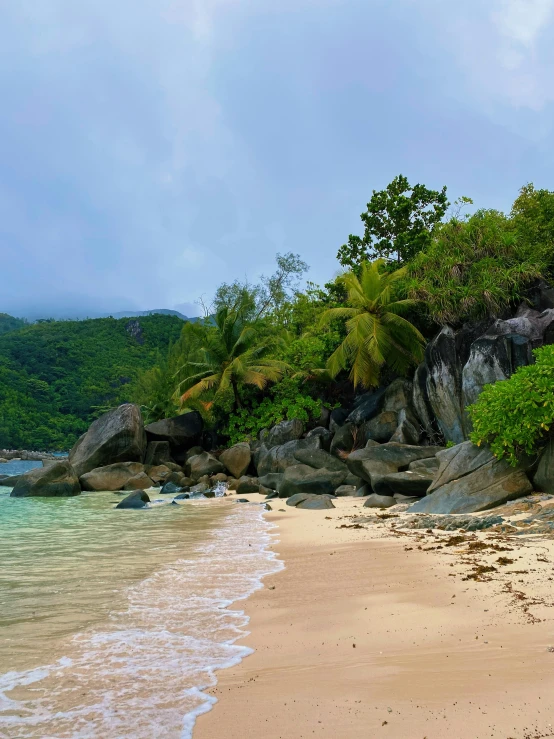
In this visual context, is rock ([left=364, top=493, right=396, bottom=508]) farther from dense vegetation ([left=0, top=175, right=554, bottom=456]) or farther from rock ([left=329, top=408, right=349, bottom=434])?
rock ([left=329, top=408, right=349, bottom=434])

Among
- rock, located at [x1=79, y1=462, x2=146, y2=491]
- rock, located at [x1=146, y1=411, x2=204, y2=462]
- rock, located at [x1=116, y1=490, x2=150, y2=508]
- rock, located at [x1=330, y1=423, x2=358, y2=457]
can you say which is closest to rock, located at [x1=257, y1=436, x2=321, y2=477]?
rock, located at [x1=330, y1=423, x2=358, y2=457]

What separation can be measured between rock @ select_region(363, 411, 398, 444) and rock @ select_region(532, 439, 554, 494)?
30.4ft

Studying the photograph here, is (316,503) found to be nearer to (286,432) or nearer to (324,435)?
(324,435)

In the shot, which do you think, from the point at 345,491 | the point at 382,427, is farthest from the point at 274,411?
the point at 345,491

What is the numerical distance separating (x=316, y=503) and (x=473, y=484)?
13.1 feet

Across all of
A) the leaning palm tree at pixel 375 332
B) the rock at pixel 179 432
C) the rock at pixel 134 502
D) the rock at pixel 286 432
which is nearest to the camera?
the rock at pixel 134 502

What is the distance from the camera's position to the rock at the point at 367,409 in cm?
1934

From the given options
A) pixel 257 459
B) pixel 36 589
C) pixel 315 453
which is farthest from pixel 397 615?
pixel 257 459

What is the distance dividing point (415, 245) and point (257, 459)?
37.4ft

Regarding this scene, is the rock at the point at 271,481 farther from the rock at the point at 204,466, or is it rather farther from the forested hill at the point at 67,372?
the forested hill at the point at 67,372

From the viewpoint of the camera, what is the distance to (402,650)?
10.9 feet

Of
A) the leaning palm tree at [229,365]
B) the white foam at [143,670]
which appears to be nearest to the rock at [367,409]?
the leaning palm tree at [229,365]

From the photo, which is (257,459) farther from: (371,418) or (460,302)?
(460,302)

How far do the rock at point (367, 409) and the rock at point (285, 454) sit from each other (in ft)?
4.80
